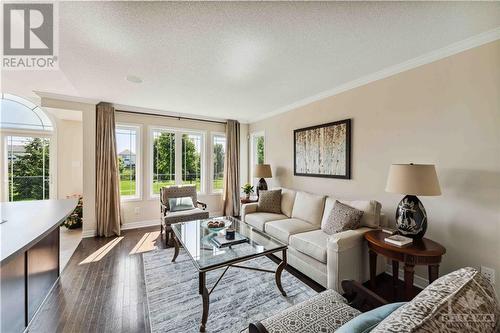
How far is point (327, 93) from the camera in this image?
11.0 feet

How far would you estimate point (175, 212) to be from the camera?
372 cm

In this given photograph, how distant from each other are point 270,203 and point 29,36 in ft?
11.5

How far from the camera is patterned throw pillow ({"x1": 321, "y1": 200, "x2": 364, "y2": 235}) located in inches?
94.0

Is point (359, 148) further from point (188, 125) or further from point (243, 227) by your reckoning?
point (188, 125)

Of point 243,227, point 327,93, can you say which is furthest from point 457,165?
point 243,227

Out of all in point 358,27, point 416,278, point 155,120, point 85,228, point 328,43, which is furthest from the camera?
point 155,120

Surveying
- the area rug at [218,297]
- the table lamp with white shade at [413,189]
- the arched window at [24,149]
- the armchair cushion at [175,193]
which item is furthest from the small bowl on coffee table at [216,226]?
the arched window at [24,149]

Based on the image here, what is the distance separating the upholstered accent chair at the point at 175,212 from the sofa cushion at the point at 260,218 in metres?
0.83

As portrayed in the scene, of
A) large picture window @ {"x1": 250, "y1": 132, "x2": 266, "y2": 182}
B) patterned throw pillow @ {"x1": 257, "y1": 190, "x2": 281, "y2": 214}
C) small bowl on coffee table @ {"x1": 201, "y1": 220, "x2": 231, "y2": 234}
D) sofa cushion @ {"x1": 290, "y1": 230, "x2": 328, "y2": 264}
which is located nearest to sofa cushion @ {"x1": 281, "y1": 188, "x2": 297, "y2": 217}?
patterned throw pillow @ {"x1": 257, "y1": 190, "x2": 281, "y2": 214}

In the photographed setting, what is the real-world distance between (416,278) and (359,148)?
5.39ft

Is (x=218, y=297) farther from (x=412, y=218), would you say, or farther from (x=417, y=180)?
(x=417, y=180)

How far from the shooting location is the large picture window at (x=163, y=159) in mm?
Answer: 4660

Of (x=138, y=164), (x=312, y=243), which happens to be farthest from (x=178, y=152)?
(x=312, y=243)

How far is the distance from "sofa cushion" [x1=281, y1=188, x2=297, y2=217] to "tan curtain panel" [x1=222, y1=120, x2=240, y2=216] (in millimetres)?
1849
